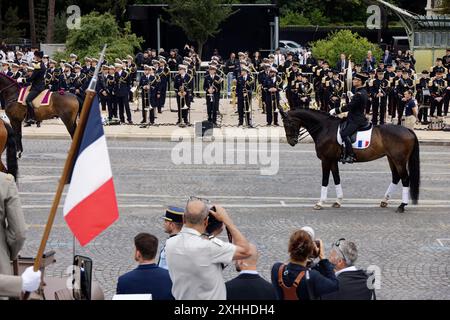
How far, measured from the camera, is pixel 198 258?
23.5ft

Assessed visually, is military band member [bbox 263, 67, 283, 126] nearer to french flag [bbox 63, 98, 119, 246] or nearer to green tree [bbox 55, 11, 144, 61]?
green tree [bbox 55, 11, 144, 61]

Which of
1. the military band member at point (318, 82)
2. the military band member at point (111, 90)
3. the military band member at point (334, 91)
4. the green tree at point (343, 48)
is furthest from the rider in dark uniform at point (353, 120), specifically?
the green tree at point (343, 48)

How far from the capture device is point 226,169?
2172 cm

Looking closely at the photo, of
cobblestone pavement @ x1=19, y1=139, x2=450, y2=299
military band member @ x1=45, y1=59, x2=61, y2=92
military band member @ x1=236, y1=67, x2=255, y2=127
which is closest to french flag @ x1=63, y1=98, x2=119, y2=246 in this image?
cobblestone pavement @ x1=19, y1=139, x2=450, y2=299

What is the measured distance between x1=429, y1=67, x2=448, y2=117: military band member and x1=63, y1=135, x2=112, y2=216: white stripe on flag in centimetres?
2410

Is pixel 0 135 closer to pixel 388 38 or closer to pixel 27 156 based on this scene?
pixel 27 156

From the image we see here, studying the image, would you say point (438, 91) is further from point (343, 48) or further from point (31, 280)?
point (31, 280)

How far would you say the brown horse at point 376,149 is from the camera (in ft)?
55.2

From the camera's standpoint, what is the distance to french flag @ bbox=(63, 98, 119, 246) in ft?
23.0

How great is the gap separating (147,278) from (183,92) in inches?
894

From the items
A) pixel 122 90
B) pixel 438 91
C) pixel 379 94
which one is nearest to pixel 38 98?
pixel 122 90

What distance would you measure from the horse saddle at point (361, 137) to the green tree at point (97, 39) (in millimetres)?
22571

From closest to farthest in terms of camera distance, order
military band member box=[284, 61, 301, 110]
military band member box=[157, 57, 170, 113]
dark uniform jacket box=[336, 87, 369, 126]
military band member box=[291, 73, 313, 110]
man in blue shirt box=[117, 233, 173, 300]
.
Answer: man in blue shirt box=[117, 233, 173, 300], dark uniform jacket box=[336, 87, 369, 126], military band member box=[291, 73, 313, 110], military band member box=[284, 61, 301, 110], military band member box=[157, 57, 170, 113]
